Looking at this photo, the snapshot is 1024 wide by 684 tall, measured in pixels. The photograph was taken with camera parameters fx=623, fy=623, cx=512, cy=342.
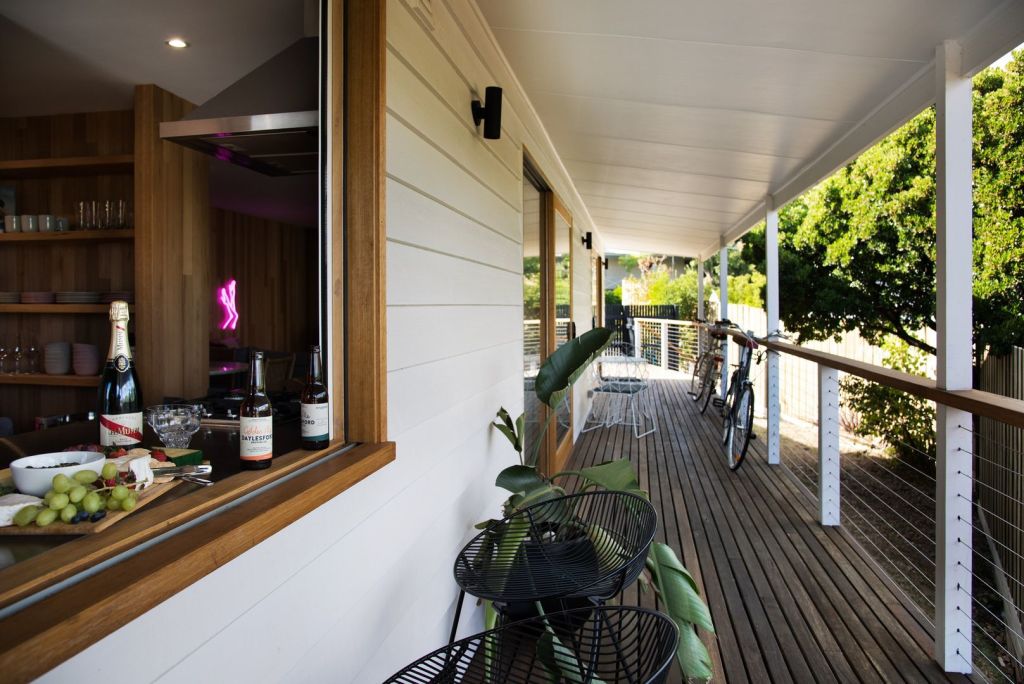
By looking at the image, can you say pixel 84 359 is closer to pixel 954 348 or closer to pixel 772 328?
pixel 954 348

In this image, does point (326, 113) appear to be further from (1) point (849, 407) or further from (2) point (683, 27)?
(1) point (849, 407)

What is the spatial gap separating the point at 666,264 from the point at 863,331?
58.4 feet

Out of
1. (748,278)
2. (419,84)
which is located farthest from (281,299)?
(748,278)

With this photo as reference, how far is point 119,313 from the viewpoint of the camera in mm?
1091

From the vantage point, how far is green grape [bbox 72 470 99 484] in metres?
0.90

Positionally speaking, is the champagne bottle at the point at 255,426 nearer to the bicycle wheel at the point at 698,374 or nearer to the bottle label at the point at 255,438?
the bottle label at the point at 255,438

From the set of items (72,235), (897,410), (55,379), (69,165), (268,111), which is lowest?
(897,410)

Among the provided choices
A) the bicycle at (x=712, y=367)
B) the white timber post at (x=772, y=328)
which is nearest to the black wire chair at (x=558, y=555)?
the white timber post at (x=772, y=328)

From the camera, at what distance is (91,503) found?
33.2 inches

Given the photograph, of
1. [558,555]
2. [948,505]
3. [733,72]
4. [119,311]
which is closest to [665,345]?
[733,72]

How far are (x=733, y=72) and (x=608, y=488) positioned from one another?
1.81m

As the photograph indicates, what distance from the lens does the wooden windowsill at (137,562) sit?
611mm

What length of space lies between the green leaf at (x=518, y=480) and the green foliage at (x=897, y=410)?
20.8 ft

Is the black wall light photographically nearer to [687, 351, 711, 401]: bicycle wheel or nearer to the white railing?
the white railing
